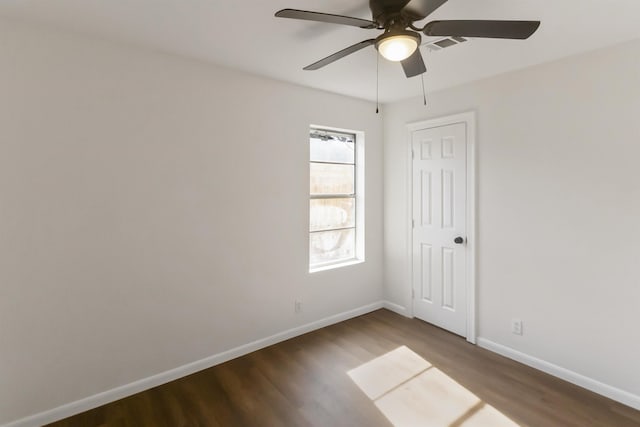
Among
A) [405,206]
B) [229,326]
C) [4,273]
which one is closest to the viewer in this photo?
[4,273]

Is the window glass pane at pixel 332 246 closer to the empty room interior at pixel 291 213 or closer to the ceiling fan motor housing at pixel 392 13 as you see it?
A: the empty room interior at pixel 291 213

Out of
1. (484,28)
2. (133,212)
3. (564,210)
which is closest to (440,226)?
(564,210)

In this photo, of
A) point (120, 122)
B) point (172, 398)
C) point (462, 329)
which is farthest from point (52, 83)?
point (462, 329)

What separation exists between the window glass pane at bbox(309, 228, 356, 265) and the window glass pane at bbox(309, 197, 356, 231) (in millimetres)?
78

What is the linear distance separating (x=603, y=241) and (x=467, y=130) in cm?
142

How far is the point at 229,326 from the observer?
281cm

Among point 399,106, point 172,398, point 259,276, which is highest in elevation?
point 399,106

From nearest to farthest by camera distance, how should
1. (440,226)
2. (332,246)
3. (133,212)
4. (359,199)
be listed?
(133,212), (440,226), (332,246), (359,199)

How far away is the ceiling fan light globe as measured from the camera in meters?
1.55

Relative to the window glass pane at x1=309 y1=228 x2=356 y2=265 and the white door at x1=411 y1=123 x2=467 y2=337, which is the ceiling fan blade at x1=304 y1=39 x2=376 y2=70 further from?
the window glass pane at x1=309 y1=228 x2=356 y2=265

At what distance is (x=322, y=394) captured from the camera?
2.33 meters

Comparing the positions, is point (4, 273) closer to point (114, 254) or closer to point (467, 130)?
point (114, 254)

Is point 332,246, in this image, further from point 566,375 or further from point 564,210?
point 566,375

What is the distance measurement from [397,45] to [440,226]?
222 centimetres
